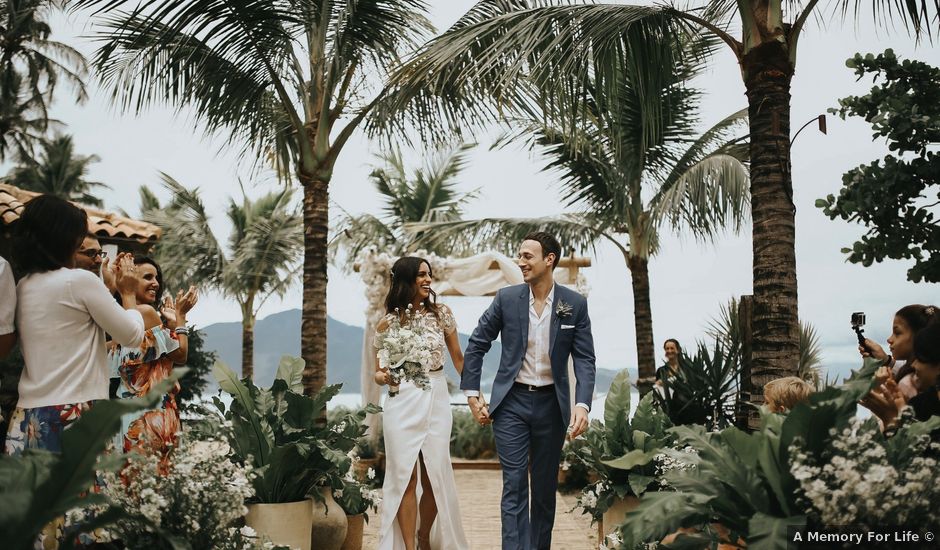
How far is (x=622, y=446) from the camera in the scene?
6.32 metres

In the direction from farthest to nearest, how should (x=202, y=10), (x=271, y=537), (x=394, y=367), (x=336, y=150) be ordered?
(x=336, y=150) < (x=202, y=10) < (x=394, y=367) < (x=271, y=537)

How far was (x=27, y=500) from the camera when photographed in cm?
281

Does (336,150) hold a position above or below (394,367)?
above

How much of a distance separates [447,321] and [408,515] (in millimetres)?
1435

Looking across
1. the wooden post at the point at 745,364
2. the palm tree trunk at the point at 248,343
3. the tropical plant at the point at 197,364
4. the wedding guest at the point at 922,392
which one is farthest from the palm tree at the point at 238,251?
the wedding guest at the point at 922,392

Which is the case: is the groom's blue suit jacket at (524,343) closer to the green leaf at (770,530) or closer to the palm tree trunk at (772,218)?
the palm tree trunk at (772,218)

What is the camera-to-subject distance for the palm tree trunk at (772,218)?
225 inches

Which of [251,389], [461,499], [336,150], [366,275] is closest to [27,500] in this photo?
[251,389]

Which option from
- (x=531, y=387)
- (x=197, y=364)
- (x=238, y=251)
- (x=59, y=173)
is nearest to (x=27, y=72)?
(x=59, y=173)

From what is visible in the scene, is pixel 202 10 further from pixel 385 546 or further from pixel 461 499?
pixel 461 499

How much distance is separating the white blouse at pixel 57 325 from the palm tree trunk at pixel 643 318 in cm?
1221

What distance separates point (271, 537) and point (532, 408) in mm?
1831

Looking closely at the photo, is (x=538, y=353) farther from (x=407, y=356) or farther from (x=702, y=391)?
(x=702, y=391)

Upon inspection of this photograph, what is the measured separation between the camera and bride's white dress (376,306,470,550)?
602cm
